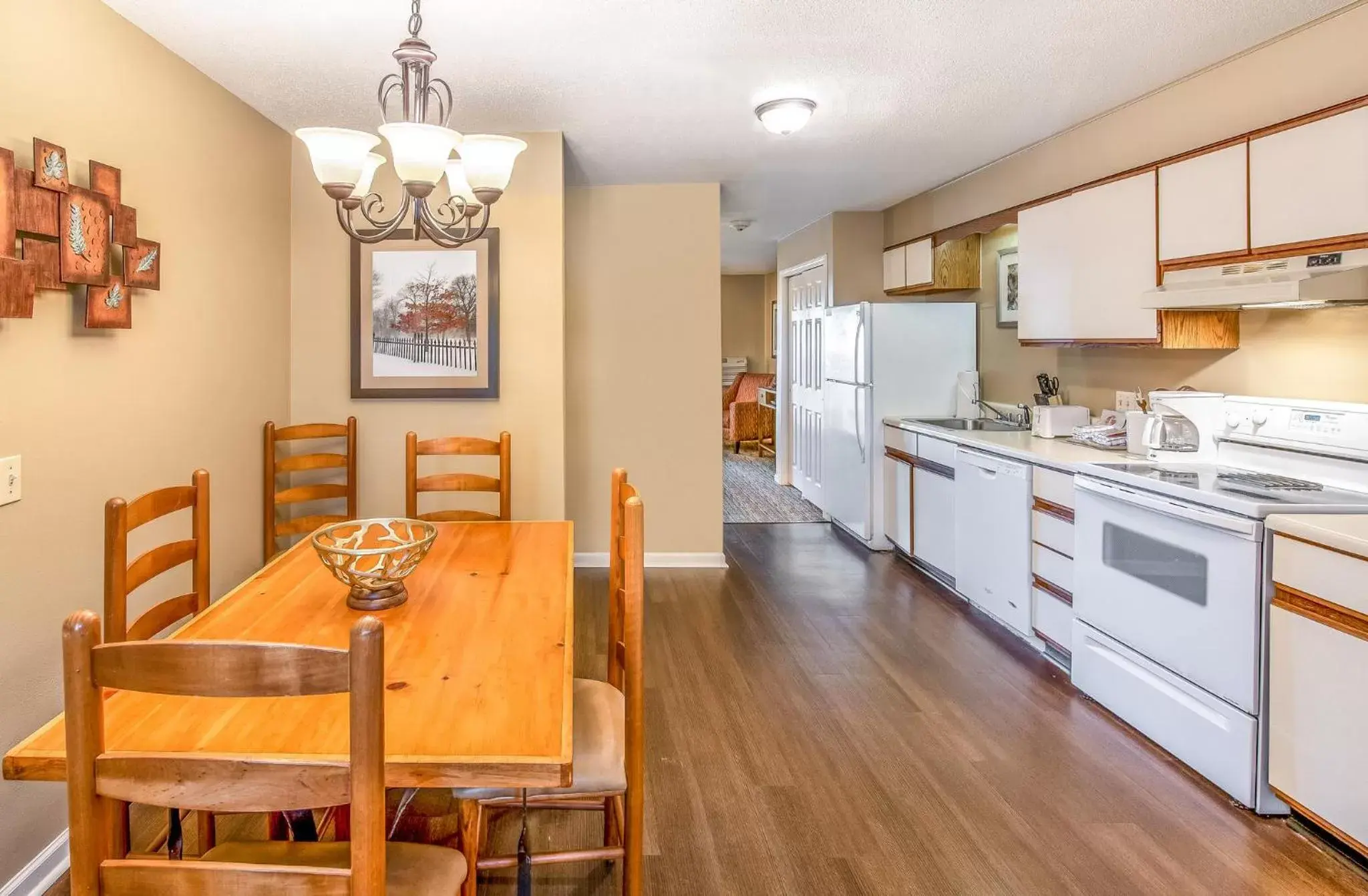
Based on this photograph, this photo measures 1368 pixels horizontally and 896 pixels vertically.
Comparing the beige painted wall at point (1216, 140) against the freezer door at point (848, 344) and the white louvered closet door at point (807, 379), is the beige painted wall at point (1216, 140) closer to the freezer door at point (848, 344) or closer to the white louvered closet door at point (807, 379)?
the freezer door at point (848, 344)

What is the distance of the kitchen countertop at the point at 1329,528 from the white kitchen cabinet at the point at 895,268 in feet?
11.5

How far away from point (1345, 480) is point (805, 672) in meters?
1.93

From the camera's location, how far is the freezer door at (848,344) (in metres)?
5.21

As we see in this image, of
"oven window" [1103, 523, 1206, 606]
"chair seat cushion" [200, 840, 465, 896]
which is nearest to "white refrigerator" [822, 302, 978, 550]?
"oven window" [1103, 523, 1206, 606]

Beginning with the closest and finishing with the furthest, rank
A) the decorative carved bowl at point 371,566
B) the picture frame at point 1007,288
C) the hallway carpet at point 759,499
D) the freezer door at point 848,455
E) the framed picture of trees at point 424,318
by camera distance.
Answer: the decorative carved bowl at point 371,566, the framed picture of trees at point 424,318, the picture frame at point 1007,288, the freezer door at point 848,455, the hallway carpet at point 759,499

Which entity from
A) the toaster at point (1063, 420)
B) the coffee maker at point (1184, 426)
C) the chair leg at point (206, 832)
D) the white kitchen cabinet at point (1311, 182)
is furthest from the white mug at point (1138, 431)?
the chair leg at point (206, 832)

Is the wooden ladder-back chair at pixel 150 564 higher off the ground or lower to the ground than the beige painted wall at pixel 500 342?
lower

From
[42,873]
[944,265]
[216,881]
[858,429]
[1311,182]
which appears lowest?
[42,873]

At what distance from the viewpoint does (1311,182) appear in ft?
8.13

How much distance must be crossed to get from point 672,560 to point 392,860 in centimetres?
375

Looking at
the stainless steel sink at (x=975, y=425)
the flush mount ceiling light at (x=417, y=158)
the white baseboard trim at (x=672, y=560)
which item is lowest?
the white baseboard trim at (x=672, y=560)

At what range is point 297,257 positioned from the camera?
3.73m

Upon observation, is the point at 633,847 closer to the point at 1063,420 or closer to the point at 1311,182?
the point at 1311,182

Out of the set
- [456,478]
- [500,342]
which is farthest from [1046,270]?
[456,478]
